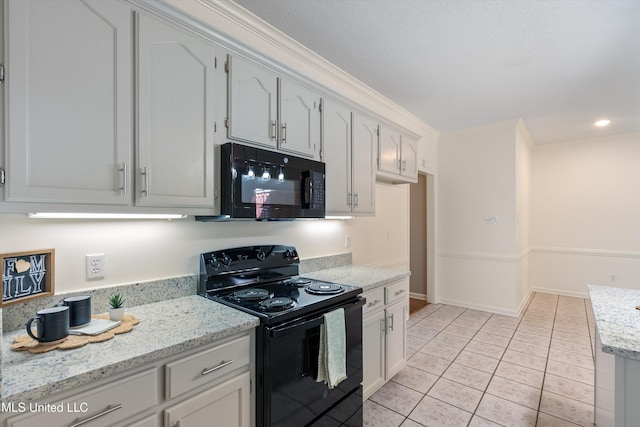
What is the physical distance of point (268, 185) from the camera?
1.83 m

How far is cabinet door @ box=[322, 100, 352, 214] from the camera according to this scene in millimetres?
2299

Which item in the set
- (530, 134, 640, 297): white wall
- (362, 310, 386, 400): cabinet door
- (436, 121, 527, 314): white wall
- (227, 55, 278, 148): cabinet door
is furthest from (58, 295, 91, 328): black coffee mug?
(530, 134, 640, 297): white wall

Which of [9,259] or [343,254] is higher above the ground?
[9,259]

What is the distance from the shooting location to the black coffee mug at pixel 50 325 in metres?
1.10

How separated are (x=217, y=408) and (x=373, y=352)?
1.27m

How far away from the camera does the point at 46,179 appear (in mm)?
1117

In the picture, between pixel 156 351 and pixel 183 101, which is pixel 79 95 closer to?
pixel 183 101

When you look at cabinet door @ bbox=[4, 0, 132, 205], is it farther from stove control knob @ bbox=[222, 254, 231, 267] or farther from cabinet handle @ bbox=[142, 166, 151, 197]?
stove control knob @ bbox=[222, 254, 231, 267]

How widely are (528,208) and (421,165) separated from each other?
2.53 metres

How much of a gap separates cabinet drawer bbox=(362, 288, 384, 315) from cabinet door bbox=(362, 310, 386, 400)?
41 mm

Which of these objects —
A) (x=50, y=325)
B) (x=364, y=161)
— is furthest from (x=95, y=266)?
(x=364, y=161)

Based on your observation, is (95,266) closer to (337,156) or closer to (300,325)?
(300,325)

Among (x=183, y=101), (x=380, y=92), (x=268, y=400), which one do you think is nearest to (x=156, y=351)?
(x=268, y=400)

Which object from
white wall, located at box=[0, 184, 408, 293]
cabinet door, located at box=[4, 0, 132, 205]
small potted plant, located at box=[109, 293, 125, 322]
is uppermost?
cabinet door, located at box=[4, 0, 132, 205]
